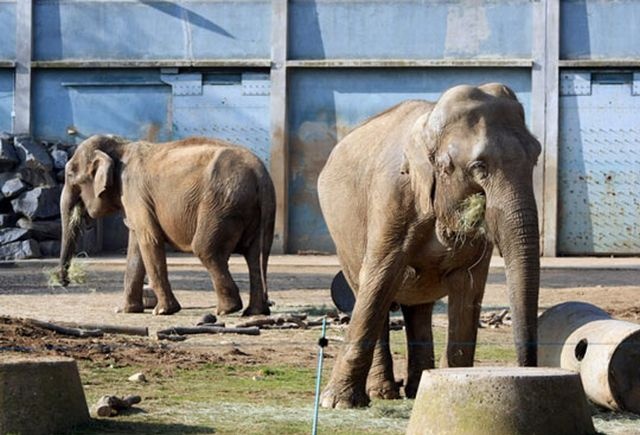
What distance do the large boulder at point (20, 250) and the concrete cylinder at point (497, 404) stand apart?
72.4 feet

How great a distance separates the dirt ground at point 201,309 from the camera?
11.8m

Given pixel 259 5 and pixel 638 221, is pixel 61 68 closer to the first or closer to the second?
pixel 259 5

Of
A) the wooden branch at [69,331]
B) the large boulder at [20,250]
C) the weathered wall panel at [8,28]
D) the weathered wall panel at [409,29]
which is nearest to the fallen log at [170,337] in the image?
the wooden branch at [69,331]

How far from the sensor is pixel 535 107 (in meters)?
30.9

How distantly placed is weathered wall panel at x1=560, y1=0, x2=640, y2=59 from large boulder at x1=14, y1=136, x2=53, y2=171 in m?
10.5

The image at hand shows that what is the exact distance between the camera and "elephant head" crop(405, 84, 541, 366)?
7.71 metres

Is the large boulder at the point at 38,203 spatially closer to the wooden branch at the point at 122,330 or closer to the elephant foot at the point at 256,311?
the elephant foot at the point at 256,311

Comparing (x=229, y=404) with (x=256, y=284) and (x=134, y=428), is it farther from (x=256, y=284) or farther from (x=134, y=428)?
(x=256, y=284)

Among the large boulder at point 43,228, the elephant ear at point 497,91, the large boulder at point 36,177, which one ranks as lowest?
the large boulder at point 43,228

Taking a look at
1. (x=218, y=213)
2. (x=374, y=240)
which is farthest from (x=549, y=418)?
(x=218, y=213)

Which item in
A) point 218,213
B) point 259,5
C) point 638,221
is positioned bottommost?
point 638,221

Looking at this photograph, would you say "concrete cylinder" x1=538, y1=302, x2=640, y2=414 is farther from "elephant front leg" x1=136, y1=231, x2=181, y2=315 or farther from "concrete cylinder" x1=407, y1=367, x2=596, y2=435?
"elephant front leg" x1=136, y1=231, x2=181, y2=315

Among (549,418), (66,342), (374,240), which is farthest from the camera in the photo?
(66,342)

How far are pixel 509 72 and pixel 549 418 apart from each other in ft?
79.7
